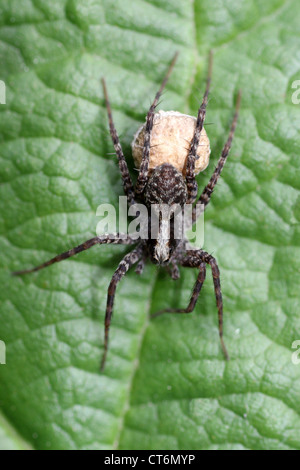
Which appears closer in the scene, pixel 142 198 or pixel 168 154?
pixel 168 154

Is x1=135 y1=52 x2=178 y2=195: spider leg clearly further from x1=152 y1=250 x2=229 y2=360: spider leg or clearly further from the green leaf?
x1=152 y1=250 x2=229 y2=360: spider leg

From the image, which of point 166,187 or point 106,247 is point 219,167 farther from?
point 106,247

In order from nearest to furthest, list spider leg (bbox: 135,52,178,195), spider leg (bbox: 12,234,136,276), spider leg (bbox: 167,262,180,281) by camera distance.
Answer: spider leg (bbox: 135,52,178,195), spider leg (bbox: 12,234,136,276), spider leg (bbox: 167,262,180,281)

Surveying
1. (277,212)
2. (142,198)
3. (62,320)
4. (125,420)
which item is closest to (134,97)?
(142,198)

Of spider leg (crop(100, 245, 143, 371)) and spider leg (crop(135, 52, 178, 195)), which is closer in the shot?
spider leg (crop(135, 52, 178, 195))

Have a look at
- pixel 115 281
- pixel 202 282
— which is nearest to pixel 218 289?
pixel 202 282

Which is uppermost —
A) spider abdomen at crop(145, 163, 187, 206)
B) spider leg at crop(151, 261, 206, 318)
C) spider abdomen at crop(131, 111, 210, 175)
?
spider abdomen at crop(131, 111, 210, 175)

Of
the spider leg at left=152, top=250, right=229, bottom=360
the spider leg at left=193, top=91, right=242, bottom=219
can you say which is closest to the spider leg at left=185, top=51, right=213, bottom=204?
the spider leg at left=193, top=91, right=242, bottom=219

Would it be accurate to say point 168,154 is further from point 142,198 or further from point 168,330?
point 168,330

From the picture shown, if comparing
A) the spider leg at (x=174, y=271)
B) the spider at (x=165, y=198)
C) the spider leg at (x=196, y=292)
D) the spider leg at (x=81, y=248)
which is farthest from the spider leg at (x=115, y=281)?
the spider leg at (x=196, y=292)
